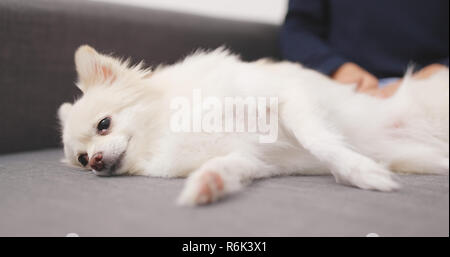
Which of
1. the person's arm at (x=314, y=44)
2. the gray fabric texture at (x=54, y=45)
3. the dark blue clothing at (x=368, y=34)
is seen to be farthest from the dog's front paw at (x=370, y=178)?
the gray fabric texture at (x=54, y=45)

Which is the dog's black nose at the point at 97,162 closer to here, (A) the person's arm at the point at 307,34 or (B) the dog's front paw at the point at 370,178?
(B) the dog's front paw at the point at 370,178

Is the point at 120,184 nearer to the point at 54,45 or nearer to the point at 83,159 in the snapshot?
the point at 83,159

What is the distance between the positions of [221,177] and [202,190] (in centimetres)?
10

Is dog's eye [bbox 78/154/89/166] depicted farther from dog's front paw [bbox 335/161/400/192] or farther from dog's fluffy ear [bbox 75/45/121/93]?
dog's front paw [bbox 335/161/400/192]

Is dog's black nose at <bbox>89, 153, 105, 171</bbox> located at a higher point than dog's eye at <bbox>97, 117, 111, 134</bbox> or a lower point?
lower

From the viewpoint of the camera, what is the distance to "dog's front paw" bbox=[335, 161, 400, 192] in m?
0.86

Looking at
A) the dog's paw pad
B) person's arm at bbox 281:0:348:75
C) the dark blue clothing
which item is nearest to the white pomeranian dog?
the dog's paw pad

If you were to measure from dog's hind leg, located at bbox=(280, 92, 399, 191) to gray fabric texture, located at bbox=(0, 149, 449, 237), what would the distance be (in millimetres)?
41

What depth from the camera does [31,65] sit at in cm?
158

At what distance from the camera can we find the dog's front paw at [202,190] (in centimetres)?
77

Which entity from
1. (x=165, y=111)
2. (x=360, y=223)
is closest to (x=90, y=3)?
(x=165, y=111)

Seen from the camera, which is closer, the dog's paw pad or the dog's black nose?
the dog's paw pad

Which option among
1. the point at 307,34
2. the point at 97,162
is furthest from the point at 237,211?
the point at 307,34
